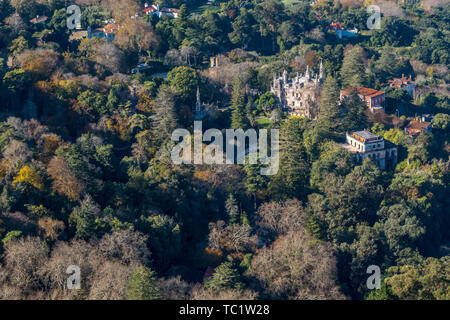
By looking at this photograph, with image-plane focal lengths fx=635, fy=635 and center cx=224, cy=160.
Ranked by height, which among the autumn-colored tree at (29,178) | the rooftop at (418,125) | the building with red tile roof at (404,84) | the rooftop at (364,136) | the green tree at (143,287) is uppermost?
the autumn-colored tree at (29,178)

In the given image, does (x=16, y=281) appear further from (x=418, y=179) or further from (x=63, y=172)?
(x=418, y=179)

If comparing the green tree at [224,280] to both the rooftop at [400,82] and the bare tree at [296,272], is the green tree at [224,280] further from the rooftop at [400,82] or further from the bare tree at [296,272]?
the rooftop at [400,82]

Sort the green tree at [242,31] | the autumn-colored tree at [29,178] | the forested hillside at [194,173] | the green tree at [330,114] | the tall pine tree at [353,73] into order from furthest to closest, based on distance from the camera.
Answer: the green tree at [242,31] → the tall pine tree at [353,73] → the green tree at [330,114] → the autumn-colored tree at [29,178] → the forested hillside at [194,173]

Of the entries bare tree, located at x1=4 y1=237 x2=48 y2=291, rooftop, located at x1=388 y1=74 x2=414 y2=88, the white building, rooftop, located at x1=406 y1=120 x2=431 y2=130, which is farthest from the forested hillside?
rooftop, located at x1=388 y1=74 x2=414 y2=88

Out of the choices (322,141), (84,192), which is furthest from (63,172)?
(322,141)

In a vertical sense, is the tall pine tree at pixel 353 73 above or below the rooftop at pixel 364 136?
above

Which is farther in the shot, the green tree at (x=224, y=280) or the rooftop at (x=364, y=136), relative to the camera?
the rooftop at (x=364, y=136)

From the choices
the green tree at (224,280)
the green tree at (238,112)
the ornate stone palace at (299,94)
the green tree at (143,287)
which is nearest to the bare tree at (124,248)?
the green tree at (143,287)

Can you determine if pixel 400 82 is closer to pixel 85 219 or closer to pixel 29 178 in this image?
pixel 85 219

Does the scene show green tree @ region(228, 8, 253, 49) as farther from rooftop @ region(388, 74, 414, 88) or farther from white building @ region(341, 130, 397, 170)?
white building @ region(341, 130, 397, 170)
